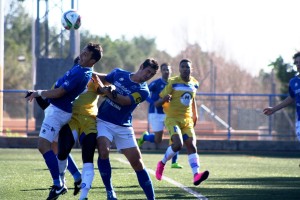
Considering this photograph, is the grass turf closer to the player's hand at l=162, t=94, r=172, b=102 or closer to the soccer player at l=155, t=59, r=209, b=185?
the soccer player at l=155, t=59, r=209, b=185

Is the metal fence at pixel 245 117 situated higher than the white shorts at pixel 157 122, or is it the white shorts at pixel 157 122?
the white shorts at pixel 157 122

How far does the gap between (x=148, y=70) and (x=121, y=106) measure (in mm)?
580

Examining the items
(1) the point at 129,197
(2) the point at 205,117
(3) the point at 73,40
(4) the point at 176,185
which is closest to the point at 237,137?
(2) the point at 205,117

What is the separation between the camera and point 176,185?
14695 mm

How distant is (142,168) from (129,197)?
109 centimetres

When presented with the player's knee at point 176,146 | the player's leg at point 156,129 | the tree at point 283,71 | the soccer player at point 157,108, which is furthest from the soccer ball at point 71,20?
the tree at point 283,71

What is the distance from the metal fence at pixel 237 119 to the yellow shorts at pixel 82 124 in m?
16.6

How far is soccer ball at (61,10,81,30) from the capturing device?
46.0 feet

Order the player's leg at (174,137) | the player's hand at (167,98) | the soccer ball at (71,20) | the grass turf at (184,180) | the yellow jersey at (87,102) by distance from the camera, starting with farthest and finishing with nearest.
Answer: the player's leg at (174,137), the player's hand at (167,98), the soccer ball at (71,20), the grass turf at (184,180), the yellow jersey at (87,102)

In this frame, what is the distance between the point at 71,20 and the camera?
14.0m

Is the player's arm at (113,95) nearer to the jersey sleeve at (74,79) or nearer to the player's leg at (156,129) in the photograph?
the jersey sleeve at (74,79)

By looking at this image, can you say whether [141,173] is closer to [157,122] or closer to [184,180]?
[184,180]

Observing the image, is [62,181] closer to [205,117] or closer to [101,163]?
[101,163]

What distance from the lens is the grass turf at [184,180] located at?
13.1 metres
